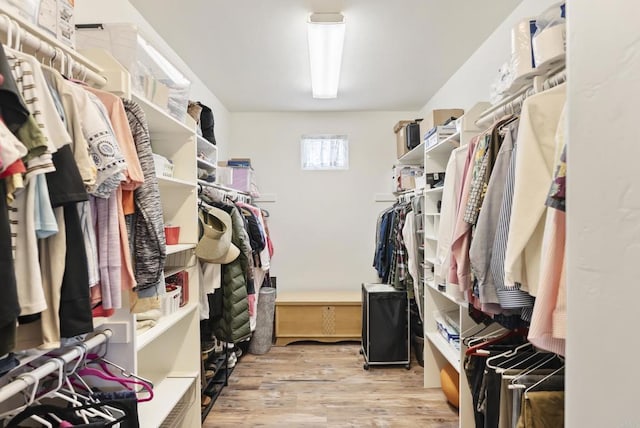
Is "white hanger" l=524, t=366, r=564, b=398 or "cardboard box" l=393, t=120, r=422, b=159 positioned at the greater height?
"cardboard box" l=393, t=120, r=422, b=159

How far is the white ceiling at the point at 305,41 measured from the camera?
83.6 inches

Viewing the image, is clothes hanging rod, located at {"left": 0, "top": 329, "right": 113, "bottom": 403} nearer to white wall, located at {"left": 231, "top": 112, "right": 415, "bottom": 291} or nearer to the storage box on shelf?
the storage box on shelf

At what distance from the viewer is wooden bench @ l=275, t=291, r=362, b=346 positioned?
146 inches

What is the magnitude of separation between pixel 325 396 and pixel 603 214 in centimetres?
258

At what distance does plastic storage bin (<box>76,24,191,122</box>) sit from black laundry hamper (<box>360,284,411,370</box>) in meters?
2.14

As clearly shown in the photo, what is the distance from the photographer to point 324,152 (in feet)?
13.9

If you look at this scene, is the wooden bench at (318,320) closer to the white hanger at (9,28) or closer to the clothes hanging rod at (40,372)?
the clothes hanging rod at (40,372)

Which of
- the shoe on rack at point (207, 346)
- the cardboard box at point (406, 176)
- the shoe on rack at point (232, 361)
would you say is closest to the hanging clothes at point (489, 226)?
the cardboard box at point (406, 176)

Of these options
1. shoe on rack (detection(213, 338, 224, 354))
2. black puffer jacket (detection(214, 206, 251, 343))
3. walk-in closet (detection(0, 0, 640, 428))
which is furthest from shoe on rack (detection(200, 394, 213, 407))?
black puffer jacket (detection(214, 206, 251, 343))

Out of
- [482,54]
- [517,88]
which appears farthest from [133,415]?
[482,54]

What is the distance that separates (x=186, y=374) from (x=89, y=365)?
0.92 m

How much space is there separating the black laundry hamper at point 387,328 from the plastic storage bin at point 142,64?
7.03ft

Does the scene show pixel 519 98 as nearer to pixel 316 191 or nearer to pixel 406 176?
pixel 406 176

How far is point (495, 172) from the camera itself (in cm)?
134
